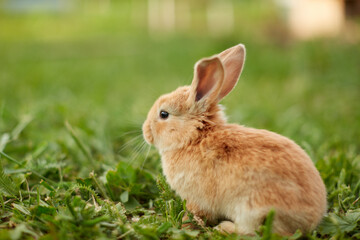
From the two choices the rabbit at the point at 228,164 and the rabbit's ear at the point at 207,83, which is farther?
the rabbit's ear at the point at 207,83

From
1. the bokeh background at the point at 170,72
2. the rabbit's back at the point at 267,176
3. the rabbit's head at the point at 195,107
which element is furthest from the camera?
the bokeh background at the point at 170,72

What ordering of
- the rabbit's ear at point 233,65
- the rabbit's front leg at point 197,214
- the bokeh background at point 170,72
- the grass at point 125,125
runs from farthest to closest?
the bokeh background at point 170,72 → the rabbit's ear at point 233,65 → the rabbit's front leg at point 197,214 → the grass at point 125,125

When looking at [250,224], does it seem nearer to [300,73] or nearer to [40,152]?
[40,152]

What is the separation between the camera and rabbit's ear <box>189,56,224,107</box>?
7.46 feet

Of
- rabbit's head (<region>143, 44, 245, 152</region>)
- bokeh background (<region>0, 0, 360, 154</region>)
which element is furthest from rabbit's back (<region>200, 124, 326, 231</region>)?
bokeh background (<region>0, 0, 360, 154</region>)

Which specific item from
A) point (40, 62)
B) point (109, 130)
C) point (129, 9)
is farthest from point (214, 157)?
point (129, 9)

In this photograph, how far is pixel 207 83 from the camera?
242 centimetres

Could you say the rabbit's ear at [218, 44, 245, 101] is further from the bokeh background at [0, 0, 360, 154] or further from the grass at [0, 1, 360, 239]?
the bokeh background at [0, 0, 360, 154]

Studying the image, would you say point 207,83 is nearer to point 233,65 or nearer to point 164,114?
point 233,65

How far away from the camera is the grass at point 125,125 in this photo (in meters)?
2.06

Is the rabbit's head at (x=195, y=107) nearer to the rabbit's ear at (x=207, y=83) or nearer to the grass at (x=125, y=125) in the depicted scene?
the rabbit's ear at (x=207, y=83)

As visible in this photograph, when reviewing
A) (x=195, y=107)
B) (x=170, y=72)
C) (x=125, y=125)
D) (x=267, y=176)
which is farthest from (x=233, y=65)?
(x=170, y=72)

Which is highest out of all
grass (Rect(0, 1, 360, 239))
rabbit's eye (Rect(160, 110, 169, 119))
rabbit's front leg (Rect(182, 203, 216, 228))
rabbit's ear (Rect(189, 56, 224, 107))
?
rabbit's ear (Rect(189, 56, 224, 107))

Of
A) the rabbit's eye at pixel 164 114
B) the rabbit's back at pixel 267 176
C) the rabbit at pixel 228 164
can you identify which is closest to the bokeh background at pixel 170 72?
the rabbit's eye at pixel 164 114
